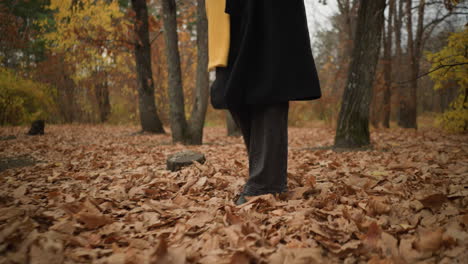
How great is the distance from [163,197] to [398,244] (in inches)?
65.7

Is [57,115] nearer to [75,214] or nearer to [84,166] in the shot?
[84,166]

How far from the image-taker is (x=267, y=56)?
70.0 inches

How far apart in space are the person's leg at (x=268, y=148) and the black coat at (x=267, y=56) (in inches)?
6.0

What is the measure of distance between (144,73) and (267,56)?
7284 mm

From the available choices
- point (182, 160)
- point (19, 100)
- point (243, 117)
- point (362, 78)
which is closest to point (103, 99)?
point (19, 100)

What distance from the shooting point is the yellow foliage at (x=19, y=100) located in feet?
29.0

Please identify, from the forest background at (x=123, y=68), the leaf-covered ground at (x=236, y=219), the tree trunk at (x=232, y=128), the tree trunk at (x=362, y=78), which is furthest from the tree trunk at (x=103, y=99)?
the tree trunk at (x=362, y=78)

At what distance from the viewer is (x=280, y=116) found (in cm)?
186

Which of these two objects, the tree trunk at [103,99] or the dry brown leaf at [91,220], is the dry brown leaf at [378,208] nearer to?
the dry brown leaf at [91,220]

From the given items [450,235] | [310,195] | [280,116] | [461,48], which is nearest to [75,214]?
[280,116]

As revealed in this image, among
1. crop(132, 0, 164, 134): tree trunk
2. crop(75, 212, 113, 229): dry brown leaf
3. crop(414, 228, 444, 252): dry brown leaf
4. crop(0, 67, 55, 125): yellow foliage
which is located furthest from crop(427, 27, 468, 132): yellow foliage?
crop(0, 67, 55, 125): yellow foliage

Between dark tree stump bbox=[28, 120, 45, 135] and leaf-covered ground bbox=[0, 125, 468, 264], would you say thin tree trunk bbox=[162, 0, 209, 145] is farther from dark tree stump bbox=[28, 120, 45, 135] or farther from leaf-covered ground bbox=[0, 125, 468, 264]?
dark tree stump bbox=[28, 120, 45, 135]

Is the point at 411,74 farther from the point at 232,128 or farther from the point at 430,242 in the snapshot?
the point at 430,242

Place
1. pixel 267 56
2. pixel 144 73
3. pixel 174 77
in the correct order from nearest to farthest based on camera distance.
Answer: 1. pixel 267 56
2. pixel 174 77
3. pixel 144 73
